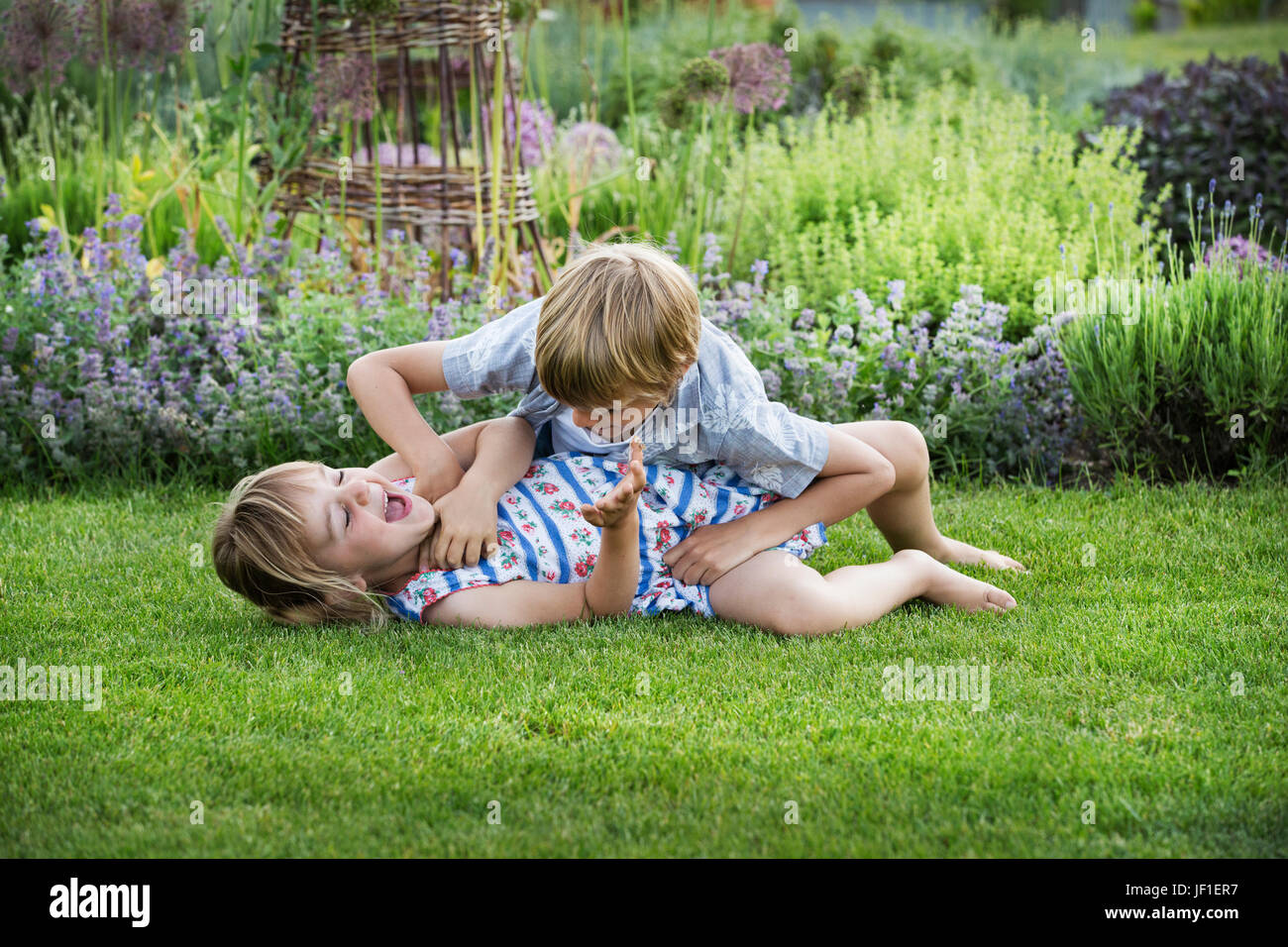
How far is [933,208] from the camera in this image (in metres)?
5.41

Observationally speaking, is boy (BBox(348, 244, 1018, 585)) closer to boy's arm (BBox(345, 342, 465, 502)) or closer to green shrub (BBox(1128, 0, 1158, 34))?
boy's arm (BBox(345, 342, 465, 502))

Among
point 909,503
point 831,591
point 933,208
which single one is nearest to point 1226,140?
point 933,208

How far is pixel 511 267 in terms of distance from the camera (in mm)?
5215

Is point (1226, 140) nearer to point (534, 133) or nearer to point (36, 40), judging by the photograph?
point (534, 133)

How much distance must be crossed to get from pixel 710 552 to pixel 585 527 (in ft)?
1.13

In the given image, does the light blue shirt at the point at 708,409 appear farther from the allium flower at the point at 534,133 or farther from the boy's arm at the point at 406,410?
the allium flower at the point at 534,133

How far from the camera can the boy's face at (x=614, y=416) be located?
280 cm

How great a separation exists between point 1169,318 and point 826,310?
5.38ft

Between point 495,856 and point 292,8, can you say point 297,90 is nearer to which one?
point 292,8

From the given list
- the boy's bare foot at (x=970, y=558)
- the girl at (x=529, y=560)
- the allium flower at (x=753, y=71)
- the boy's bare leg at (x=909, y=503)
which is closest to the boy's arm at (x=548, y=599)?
the girl at (x=529, y=560)

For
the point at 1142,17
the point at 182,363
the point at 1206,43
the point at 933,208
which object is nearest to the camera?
the point at 182,363

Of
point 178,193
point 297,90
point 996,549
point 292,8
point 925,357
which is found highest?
point 292,8

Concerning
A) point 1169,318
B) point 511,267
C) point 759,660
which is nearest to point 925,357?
point 1169,318

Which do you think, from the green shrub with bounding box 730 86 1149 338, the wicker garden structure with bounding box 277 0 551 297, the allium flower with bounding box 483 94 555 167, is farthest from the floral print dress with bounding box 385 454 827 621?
the allium flower with bounding box 483 94 555 167
